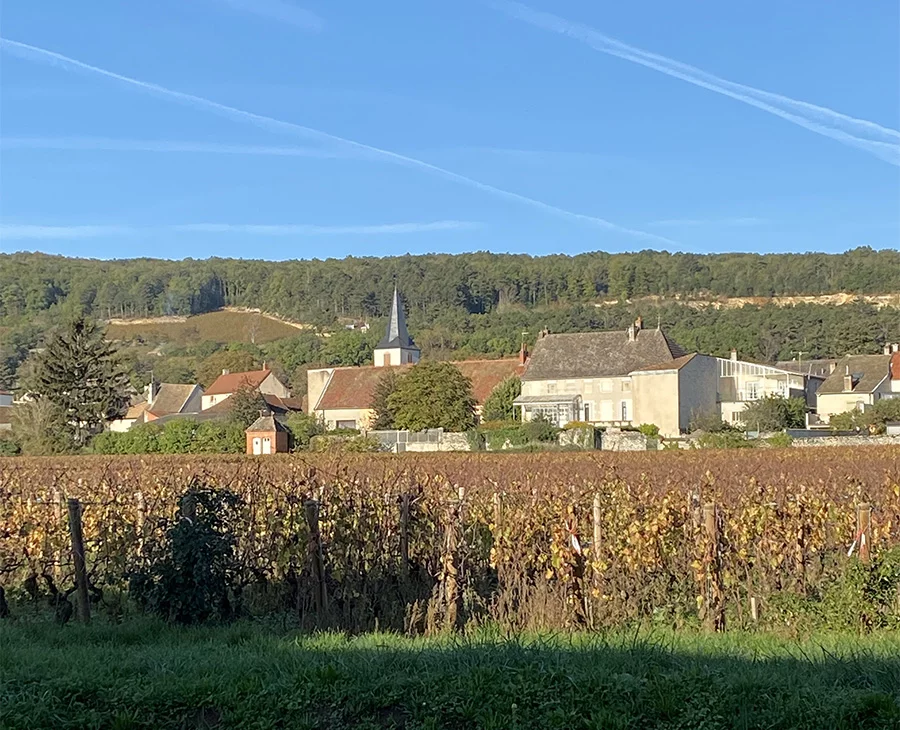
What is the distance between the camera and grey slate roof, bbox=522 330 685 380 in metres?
72.4

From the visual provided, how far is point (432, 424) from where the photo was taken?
57906mm

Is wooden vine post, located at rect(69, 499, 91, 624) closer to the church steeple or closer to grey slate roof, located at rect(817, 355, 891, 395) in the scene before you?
grey slate roof, located at rect(817, 355, 891, 395)

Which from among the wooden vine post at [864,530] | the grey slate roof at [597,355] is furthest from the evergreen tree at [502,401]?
the wooden vine post at [864,530]

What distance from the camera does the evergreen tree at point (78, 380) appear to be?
2267 inches

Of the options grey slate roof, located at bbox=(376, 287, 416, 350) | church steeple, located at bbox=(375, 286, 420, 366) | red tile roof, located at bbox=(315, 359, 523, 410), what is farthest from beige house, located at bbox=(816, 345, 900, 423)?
grey slate roof, located at bbox=(376, 287, 416, 350)

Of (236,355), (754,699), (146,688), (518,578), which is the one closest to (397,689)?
(146,688)

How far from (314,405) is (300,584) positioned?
232 feet

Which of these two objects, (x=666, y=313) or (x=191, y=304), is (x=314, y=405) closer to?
(x=666, y=313)

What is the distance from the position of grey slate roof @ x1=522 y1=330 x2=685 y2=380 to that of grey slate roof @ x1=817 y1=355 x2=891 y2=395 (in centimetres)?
1335

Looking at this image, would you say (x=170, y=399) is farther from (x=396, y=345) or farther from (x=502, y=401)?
(x=502, y=401)

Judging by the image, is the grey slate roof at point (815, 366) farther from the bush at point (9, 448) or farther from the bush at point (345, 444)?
the bush at point (9, 448)

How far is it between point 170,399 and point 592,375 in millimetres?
47475

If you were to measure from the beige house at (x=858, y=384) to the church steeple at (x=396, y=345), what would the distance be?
37126mm

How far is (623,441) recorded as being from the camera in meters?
Answer: 52.3
